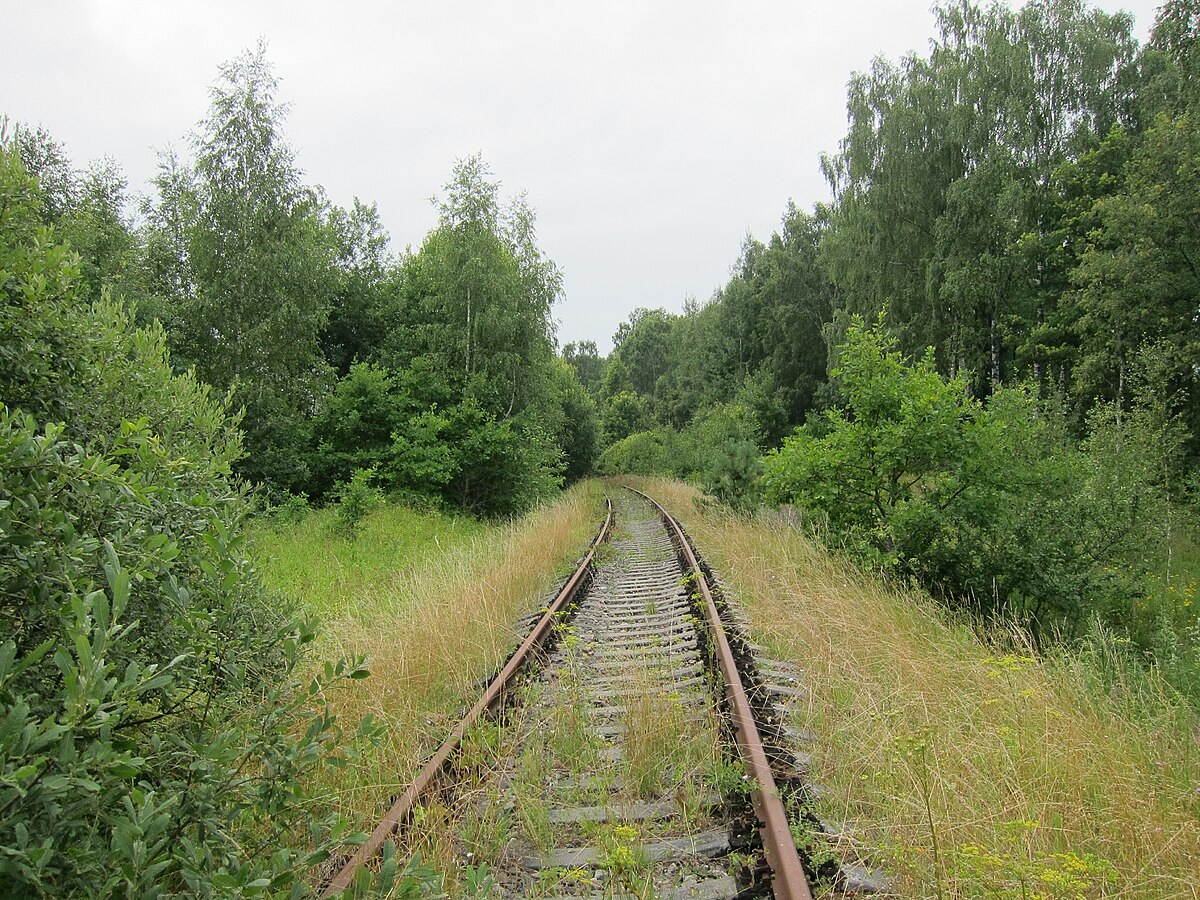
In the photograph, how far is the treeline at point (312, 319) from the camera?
18109 mm

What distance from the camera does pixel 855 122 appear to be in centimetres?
2709

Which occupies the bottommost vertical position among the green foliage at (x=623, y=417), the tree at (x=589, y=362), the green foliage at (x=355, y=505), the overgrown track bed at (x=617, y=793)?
the overgrown track bed at (x=617, y=793)

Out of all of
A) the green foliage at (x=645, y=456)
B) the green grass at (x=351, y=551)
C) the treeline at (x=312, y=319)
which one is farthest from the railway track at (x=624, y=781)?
the green foliage at (x=645, y=456)

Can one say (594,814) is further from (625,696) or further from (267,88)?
Result: (267,88)

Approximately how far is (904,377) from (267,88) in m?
18.8

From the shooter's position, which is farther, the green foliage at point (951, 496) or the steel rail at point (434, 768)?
the green foliage at point (951, 496)

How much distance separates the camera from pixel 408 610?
6.18m

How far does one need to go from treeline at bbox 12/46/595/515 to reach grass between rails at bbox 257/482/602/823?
5217 mm

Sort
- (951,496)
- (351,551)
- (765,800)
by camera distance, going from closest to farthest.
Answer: (765,800), (951,496), (351,551)

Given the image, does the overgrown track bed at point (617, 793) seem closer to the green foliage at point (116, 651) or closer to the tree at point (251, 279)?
the green foliage at point (116, 651)

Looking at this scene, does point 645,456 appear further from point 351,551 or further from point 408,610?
point 408,610

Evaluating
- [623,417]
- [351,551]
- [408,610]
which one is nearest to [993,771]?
[408,610]

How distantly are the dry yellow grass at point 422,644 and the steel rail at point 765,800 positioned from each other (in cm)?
151

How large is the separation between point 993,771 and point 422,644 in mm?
3836
